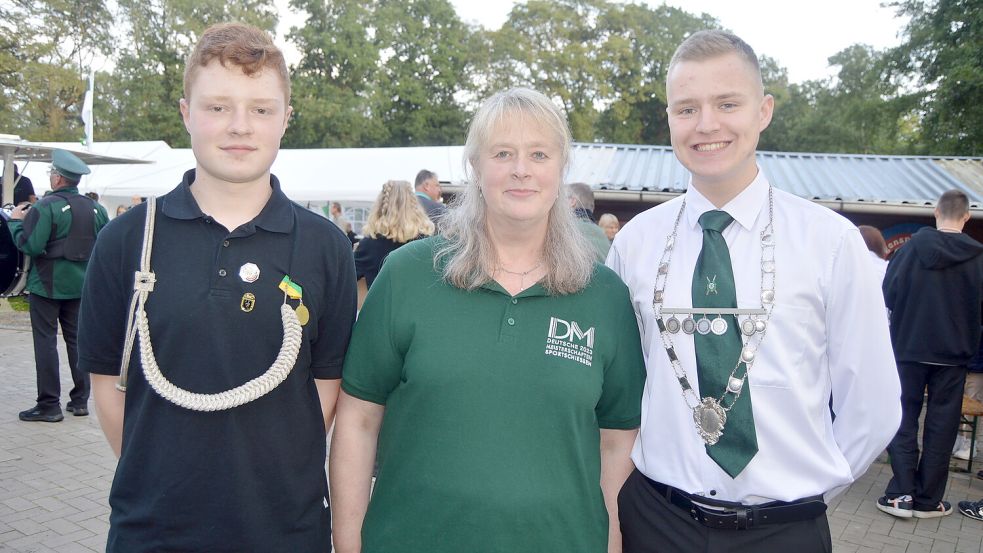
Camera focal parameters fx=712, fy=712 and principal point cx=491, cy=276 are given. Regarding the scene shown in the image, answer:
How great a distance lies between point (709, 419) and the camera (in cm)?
205

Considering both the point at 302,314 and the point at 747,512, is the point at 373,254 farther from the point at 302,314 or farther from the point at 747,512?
the point at 747,512

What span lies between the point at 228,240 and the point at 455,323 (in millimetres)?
655

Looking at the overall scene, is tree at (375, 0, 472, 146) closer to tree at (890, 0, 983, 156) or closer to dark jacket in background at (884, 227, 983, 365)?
tree at (890, 0, 983, 156)

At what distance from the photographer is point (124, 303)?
190cm

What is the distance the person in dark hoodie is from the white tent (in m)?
9.24

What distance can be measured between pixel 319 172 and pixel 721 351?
14375 mm

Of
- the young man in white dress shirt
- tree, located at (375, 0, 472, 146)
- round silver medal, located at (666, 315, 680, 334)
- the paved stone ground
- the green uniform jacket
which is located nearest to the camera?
the young man in white dress shirt

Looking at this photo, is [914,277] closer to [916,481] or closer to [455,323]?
[916,481]

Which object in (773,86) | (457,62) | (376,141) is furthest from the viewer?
(773,86)

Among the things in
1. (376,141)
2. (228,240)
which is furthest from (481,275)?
(376,141)

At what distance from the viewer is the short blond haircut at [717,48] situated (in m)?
2.14

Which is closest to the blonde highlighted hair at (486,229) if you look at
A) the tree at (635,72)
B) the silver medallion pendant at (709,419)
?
the silver medallion pendant at (709,419)

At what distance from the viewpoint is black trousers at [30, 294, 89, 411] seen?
6.11 metres

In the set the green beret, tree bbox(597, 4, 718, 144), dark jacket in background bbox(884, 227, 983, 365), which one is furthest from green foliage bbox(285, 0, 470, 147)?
dark jacket in background bbox(884, 227, 983, 365)
